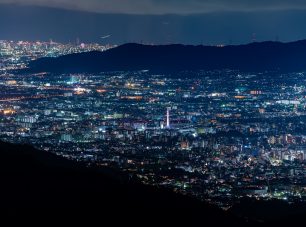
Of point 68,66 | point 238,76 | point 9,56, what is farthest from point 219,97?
point 9,56

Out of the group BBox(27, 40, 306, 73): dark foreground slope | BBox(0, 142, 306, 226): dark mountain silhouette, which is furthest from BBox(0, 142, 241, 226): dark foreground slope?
BBox(27, 40, 306, 73): dark foreground slope

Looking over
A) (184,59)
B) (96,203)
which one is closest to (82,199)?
(96,203)

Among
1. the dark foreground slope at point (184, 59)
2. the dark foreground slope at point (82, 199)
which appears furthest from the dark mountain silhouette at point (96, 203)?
the dark foreground slope at point (184, 59)

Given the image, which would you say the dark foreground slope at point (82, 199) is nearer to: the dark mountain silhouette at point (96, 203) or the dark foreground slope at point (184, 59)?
the dark mountain silhouette at point (96, 203)

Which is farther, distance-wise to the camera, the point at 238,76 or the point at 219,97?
the point at 238,76

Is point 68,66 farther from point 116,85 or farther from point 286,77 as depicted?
point 286,77

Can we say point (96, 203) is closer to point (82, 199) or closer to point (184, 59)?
point (82, 199)
